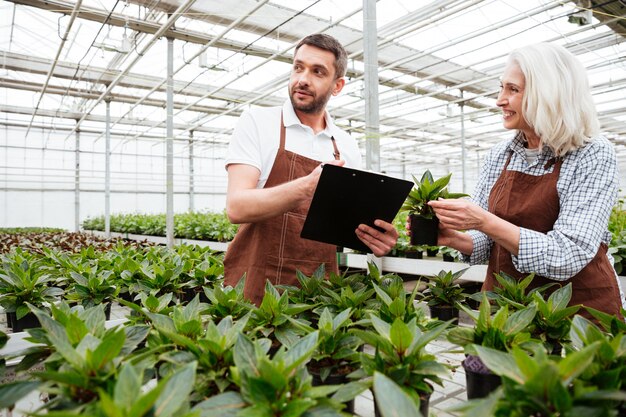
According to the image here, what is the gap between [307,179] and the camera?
155cm

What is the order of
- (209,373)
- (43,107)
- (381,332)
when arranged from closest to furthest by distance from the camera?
1. (209,373)
2. (381,332)
3. (43,107)

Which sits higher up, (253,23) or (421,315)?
(253,23)

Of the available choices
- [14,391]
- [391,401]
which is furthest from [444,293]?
[14,391]

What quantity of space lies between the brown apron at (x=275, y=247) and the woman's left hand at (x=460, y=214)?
596mm

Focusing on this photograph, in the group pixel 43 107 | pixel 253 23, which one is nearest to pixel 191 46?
pixel 253 23

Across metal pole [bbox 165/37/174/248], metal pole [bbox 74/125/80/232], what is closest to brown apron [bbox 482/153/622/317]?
metal pole [bbox 165/37/174/248]

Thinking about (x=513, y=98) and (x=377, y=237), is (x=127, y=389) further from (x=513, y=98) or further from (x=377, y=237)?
(x=513, y=98)

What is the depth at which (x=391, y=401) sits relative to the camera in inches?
29.6

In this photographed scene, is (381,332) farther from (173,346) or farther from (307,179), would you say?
(307,179)

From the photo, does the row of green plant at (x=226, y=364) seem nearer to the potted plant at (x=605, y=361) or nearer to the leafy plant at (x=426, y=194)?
the potted plant at (x=605, y=361)

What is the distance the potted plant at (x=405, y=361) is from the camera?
37.5 inches

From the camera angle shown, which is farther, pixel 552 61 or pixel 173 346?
pixel 552 61

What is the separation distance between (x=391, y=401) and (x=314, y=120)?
58.1 inches

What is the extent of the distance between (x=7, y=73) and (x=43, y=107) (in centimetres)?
363
